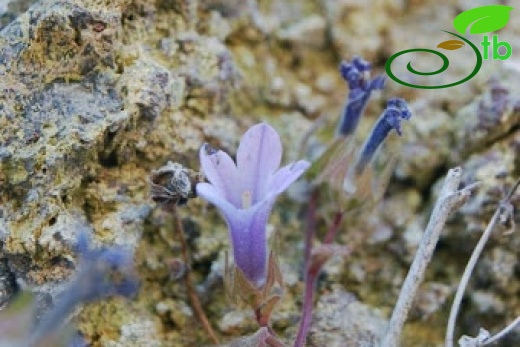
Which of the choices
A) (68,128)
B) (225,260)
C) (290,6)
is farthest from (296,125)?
(68,128)

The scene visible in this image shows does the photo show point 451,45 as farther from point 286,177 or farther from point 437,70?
point 286,177

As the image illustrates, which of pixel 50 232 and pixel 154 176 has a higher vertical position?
pixel 154 176

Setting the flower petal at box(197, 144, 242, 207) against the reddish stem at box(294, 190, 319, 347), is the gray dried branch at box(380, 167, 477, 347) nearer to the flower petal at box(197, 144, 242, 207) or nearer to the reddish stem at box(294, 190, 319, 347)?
the reddish stem at box(294, 190, 319, 347)

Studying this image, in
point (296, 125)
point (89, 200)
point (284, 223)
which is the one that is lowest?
point (89, 200)

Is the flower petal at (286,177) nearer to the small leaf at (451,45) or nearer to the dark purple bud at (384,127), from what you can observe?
the dark purple bud at (384,127)

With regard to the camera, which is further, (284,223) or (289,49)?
(289,49)

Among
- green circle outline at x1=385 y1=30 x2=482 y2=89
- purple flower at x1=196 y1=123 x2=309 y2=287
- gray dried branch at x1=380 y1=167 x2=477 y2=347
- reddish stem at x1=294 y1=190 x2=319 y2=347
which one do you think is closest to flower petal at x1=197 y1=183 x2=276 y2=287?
purple flower at x1=196 y1=123 x2=309 y2=287

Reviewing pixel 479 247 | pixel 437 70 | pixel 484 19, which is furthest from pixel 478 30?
pixel 479 247

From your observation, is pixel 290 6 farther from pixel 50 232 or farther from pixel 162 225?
pixel 50 232
